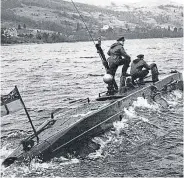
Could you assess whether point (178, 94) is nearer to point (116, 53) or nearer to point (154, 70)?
point (154, 70)

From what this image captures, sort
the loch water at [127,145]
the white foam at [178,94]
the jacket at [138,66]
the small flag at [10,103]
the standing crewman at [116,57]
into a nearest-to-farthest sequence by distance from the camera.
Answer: the small flag at [10,103] < the loch water at [127,145] < the standing crewman at [116,57] < the jacket at [138,66] < the white foam at [178,94]

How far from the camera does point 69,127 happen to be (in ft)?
33.4

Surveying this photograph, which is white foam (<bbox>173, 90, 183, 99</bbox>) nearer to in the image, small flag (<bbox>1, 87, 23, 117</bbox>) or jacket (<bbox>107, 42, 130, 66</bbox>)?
jacket (<bbox>107, 42, 130, 66</bbox>)

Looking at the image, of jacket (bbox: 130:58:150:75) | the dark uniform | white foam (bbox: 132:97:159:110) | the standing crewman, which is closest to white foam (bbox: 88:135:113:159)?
white foam (bbox: 132:97:159:110)

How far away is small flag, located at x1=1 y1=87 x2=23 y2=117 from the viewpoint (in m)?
8.29

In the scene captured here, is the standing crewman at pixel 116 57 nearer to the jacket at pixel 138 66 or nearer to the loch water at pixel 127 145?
the loch water at pixel 127 145

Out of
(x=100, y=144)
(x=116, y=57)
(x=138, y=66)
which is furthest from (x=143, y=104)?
(x=100, y=144)

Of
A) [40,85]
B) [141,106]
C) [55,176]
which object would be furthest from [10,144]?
[40,85]

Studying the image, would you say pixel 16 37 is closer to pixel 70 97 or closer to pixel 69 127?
pixel 70 97

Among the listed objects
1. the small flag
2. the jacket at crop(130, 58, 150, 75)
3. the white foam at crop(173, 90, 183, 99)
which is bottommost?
the white foam at crop(173, 90, 183, 99)

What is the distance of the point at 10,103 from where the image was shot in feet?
27.9

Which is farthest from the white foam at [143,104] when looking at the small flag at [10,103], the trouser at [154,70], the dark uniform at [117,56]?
the small flag at [10,103]

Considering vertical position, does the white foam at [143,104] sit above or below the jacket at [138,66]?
below

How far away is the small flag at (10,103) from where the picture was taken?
8289mm
